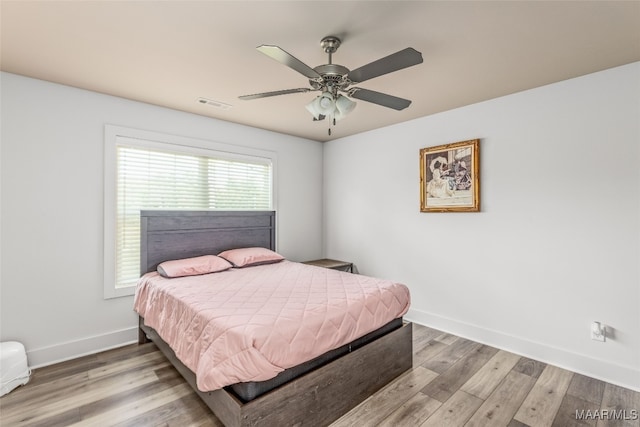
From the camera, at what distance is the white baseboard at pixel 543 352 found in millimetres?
2349

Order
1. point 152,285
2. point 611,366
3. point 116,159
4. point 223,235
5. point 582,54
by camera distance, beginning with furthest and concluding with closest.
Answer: point 223,235
point 116,159
point 152,285
point 611,366
point 582,54

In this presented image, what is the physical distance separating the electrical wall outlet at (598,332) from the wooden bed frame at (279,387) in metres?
1.50

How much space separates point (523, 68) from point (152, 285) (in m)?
3.66

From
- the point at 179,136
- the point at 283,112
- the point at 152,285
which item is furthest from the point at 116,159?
the point at 283,112

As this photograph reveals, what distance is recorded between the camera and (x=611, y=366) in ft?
7.86

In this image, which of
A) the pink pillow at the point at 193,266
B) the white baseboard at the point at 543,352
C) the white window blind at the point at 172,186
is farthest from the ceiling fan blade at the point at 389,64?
the white baseboard at the point at 543,352

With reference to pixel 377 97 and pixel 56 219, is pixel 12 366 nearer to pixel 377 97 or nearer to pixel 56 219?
pixel 56 219

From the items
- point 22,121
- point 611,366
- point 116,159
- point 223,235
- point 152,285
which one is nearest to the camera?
point 611,366

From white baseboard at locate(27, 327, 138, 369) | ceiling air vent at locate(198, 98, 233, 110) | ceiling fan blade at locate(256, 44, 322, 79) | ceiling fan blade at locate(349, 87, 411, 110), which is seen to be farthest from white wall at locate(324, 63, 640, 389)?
white baseboard at locate(27, 327, 138, 369)

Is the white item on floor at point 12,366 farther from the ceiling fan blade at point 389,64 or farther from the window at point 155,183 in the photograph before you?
the ceiling fan blade at point 389,64

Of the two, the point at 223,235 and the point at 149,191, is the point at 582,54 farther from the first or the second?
the point at 149,191

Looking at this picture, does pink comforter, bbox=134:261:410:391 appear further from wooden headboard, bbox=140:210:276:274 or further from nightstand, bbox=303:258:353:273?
nightstand, bbox=303:258:353:273

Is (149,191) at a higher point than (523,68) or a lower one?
lower

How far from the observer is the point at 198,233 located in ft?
11.5
